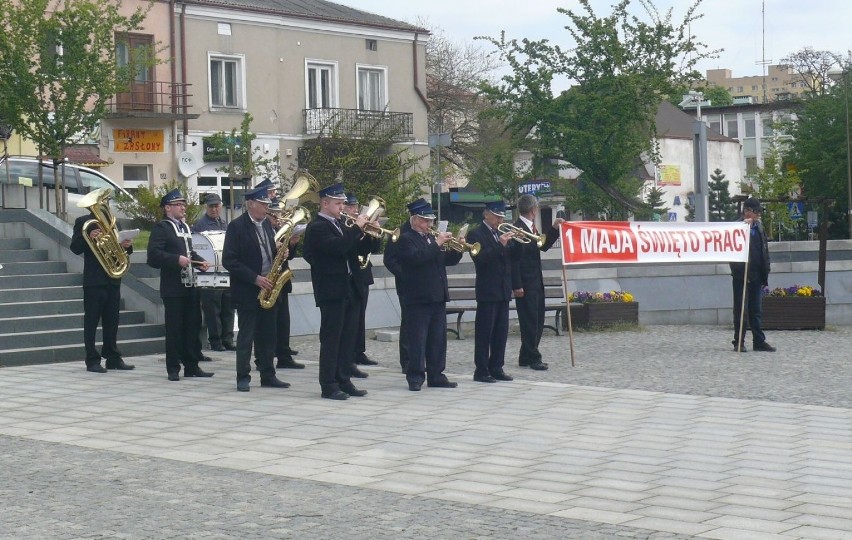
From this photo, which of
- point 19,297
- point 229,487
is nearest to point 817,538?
point 229,487

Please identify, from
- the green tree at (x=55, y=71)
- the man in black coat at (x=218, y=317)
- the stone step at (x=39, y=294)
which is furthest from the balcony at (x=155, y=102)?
the man in black coat at (x=218, y=317)

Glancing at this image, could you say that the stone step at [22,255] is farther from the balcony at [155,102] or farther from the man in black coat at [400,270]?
the balcony at [155,102]

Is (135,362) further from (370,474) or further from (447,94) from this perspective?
(447,94)

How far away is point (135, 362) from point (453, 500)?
808 cm

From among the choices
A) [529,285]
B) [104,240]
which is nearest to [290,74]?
[104,240]

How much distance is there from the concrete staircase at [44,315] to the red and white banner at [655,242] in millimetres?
5178

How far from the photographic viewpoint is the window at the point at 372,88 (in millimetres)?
44906

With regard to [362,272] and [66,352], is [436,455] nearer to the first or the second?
[362,272]

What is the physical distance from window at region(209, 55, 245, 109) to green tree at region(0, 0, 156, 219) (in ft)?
48.8

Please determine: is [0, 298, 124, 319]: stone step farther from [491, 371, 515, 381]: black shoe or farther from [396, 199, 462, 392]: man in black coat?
[491, 371, 515, 381]: black shoe

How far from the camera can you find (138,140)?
39.0m

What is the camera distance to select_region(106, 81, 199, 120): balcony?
38094mm

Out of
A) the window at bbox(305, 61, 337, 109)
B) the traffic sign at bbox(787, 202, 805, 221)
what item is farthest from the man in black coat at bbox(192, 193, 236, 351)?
the traffic sign at bbox(787, 202, 805, 221)

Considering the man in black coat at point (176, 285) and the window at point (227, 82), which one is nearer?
the man in black coat at point (176, 285)
